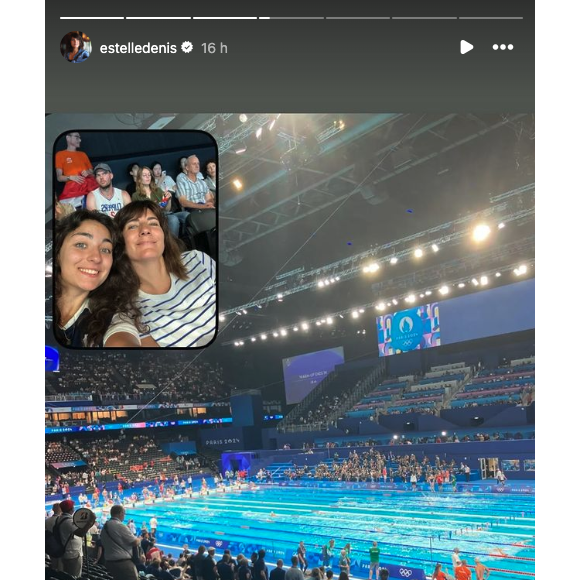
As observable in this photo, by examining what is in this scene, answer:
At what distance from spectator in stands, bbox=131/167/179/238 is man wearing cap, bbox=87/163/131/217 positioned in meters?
0.04

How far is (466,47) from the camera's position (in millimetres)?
1961

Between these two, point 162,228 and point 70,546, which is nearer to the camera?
point 162,228

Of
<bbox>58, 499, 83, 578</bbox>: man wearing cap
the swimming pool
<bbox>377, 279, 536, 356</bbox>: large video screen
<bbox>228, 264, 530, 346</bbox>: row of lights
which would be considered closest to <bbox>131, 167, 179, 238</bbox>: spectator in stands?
<bbox>228, 264, 530, 346</bbox>: row of lights

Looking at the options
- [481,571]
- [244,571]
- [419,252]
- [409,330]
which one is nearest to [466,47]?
[419,252]

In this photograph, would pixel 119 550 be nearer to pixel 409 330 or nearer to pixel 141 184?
pixel 409 330

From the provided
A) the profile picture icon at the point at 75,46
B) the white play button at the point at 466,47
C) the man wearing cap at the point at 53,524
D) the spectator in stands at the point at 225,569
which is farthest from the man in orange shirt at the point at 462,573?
the profile picture icon at the point at 75,46

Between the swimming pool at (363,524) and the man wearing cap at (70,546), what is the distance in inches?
91.4

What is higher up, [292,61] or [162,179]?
[292,61]

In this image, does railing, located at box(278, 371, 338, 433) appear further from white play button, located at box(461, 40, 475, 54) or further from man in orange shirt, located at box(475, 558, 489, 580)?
white play button, located at box(461, 40, 475, 54)

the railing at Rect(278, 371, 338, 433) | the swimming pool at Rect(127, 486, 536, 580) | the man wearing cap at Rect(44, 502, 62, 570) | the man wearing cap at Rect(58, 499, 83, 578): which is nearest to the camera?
the man wearing cap at Rect(44, 502, 62, 570)

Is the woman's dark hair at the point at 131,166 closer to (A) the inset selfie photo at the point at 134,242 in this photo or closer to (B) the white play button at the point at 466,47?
(A) the inset selfie photo at the point at 134,242

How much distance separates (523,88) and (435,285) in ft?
13.9

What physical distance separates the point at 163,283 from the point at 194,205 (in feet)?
0.81

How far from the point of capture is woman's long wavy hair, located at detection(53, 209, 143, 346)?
156 cm
